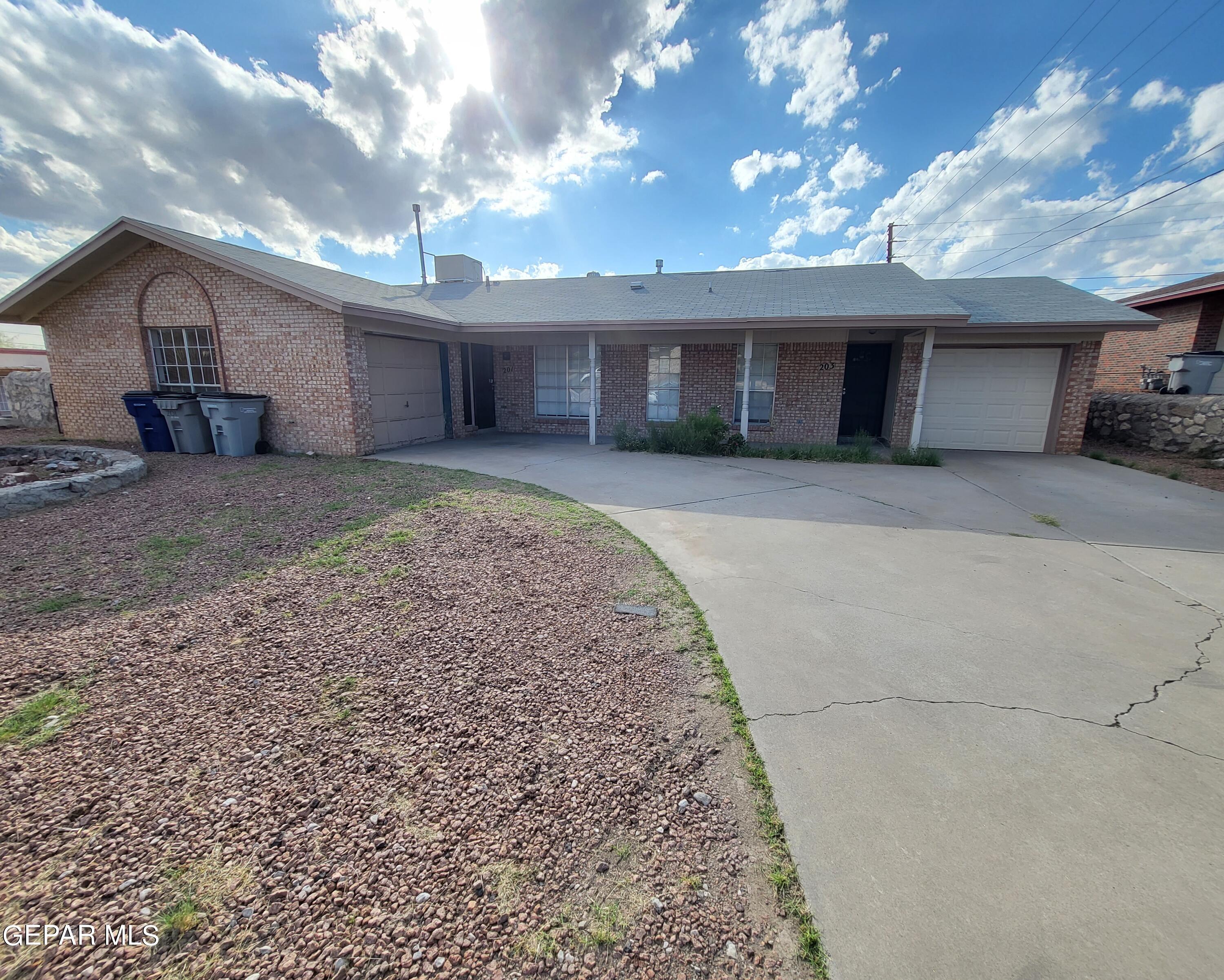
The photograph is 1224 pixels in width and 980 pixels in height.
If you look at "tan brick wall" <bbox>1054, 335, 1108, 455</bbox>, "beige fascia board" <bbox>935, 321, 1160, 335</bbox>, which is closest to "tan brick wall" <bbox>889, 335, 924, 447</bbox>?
"beige fascia board" <bbox>935, 321, 1160, 335</bbox>

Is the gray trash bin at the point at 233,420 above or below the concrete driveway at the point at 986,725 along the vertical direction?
above

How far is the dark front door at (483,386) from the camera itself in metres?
13.4

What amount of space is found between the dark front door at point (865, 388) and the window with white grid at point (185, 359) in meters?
13.3

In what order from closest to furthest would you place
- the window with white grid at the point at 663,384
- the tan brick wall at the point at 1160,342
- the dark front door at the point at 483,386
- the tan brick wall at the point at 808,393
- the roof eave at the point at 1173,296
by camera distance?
the tan brick wall at the point at 808,393 < the roof eave at the point at 1173,296 < the window with white grid at the point at 663,384 < the tan brick wall at the point at 1160,342 < the dark front door at the point at 483,386

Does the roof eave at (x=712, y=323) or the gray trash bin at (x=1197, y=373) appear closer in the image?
the roof eave at (x=712, y=323)

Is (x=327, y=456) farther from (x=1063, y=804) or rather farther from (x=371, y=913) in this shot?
(x=1063, y=804)

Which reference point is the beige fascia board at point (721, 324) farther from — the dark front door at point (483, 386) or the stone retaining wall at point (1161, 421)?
the stone retaining wall at point (1161, 421)

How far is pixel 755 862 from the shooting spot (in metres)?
1.83

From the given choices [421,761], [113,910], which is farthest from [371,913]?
[113,910]

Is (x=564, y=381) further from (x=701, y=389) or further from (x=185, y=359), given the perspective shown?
(x=185, y=359)

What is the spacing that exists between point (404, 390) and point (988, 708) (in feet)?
35.9

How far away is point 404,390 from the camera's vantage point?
11.0 m

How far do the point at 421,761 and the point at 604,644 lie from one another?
129 centimetres

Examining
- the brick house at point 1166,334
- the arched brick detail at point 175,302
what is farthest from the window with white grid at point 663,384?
the brick house at point 1166,334
